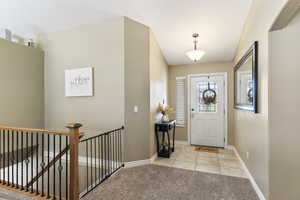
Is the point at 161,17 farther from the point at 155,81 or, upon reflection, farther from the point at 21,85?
the point at 21,85

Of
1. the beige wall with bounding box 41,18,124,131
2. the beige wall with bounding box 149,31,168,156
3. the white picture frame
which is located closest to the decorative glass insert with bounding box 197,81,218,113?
the beige wall with bounding box 149,31,168,156

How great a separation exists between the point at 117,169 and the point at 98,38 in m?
2.79

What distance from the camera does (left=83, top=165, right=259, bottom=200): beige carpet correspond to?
215 cm

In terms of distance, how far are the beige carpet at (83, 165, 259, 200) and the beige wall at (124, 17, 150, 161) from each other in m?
0.51

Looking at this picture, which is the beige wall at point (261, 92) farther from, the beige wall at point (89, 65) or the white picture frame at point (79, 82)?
the white picture frame at point (79, 82)

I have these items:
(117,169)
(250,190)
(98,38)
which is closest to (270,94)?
(250,190)

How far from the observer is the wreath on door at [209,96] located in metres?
4.45

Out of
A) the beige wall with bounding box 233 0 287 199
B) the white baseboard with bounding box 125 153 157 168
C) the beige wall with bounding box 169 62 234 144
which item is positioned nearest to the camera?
the beige wall with bounding box 233 0 287 199

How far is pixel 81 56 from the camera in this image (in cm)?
353

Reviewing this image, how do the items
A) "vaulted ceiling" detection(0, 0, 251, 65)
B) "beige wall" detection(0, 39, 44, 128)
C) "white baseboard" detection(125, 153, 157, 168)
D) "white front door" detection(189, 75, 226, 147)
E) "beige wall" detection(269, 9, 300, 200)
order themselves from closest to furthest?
"beige wall" detection(269, 9, 300, 200), "vaulted ceiling" detection(0, 0, 251, 65), "white baseboard" detection(125, 153, 157, 168), "beige wall" detection(0, 39, 44, 128), "white front door" detection(189, 75, 226, 147)

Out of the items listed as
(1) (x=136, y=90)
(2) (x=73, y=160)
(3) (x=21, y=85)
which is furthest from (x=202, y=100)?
(3) (x=21, y=85)

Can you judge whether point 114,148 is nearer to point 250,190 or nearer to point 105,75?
point 105,75

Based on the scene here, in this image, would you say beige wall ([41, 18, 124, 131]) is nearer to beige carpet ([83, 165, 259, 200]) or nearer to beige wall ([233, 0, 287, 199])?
beige carpet ([83, 165, 259, 200])

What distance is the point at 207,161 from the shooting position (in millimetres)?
3426
